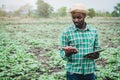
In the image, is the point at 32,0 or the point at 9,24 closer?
the point at 32,0

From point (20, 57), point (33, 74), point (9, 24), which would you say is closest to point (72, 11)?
point (33, 74)

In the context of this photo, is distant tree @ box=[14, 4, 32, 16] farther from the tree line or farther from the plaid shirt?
the plaid shirt

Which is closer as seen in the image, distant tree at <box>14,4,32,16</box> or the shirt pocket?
the shirt pocket

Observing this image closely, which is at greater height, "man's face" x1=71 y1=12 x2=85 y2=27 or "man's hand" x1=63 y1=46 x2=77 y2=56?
"man's face" x1=71 y1=12 x2=85 y2=27

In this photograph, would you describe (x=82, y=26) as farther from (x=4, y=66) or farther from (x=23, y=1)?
(x=23, y=1)

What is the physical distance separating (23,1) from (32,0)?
0.46 metres

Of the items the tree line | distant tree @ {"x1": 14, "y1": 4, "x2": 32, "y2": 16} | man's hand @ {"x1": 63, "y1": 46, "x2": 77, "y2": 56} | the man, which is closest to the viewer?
man's hand @ {"x1": 63, "y1": 46, "x2": 77, "y2": 56}

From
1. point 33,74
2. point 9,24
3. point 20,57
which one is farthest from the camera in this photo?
point 9,24

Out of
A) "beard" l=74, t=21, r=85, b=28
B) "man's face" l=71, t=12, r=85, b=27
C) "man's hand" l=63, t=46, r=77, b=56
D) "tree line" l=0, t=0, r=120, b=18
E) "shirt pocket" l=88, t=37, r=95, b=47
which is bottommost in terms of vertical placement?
"man's hand" l=63, t=46, r=77, b=56

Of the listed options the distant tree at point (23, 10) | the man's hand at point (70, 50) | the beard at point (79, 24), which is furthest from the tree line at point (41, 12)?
the man's hand at point (70, 50)

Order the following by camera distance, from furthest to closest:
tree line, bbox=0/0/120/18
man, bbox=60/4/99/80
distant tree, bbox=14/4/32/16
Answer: tree line, bbox=0/0/120/18 → distant tree, bbox=14/4/32/16 → man, bbox=60/4/99/80

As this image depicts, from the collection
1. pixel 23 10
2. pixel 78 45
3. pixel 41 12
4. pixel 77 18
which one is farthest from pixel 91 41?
pixel 41 12

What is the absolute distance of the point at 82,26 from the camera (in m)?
2.66

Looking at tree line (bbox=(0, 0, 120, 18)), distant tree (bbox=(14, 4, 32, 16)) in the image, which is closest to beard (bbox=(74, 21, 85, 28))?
distant tree (bbox=(14, 4, 32, 16))
